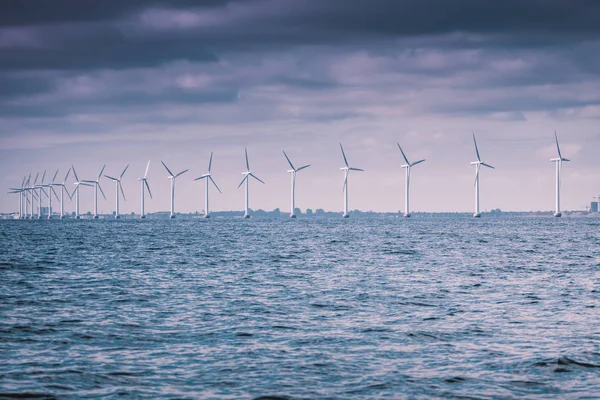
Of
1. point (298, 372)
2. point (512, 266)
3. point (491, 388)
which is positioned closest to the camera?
point (491, 388)

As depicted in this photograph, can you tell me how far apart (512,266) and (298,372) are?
39663 millimetres

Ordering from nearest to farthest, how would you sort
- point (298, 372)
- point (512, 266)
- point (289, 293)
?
→ point (298, 372) → point (289, 293) → point (512, 266)

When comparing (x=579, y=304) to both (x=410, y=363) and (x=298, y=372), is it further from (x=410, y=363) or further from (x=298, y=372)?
(x=298, y=372)

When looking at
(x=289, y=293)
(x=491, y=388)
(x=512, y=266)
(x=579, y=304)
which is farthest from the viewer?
(x=512, y=266)

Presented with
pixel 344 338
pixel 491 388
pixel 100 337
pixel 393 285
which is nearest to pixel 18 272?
pixel 393 285

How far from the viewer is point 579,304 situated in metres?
32.6

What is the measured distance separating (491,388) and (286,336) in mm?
8591

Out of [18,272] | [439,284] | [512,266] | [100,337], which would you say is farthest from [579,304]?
[18,272]

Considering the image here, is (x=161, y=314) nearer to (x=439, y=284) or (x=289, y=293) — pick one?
(x=289, y=293)

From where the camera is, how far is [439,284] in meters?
42.0

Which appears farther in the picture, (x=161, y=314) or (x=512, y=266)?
(x=512, y=266)

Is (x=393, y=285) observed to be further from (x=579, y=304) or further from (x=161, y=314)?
(x=161, y=314)

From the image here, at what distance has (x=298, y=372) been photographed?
772 inches

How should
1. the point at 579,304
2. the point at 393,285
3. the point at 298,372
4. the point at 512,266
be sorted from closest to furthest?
the point at 298,372, the point at 579,304, the point at 393,285, the point at 512,266
